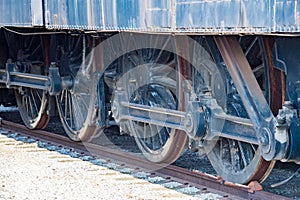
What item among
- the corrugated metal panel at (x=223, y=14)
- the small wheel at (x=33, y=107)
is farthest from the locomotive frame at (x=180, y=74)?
the small wheel at (x=33, y=107)

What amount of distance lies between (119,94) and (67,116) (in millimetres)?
1956

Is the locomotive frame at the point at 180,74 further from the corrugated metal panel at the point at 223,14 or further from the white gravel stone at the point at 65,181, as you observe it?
the white gravel stone at the point at 65,181

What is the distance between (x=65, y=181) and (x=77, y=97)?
2.12 m

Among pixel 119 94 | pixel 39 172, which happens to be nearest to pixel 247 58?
pixel 119 94

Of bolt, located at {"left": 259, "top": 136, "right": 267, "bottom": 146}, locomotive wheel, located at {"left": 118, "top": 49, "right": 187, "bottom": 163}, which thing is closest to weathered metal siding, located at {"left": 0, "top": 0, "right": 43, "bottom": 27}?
locomotive wheel, located at {"left": 118, "top": 49, "right": 187, "bottom": 163}

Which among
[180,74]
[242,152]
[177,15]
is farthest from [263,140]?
[180,74]

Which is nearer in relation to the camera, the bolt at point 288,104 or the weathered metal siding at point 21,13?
the bolt at point 288,104

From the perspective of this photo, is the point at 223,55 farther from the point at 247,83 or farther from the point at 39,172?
the point at 39,172

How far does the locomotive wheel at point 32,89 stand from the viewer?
11055 mm

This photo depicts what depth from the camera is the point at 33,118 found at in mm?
11414

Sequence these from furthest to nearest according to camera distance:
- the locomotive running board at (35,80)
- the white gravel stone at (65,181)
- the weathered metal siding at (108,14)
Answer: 1. the locomotive running board at (35,80)
2. the white gravel stone at (65,181)
3. the weathered metal siding at (108,14)

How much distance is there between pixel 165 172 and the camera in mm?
7988

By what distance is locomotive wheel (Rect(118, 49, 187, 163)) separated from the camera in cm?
792

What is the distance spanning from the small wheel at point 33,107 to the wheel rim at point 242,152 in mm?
4040
